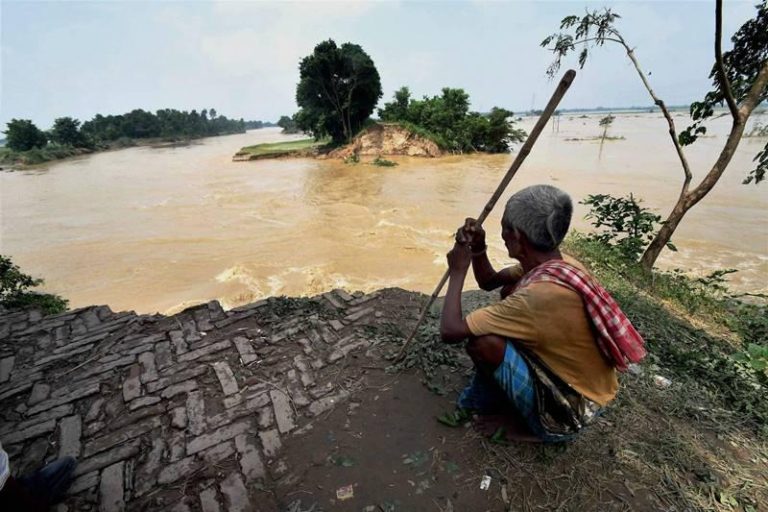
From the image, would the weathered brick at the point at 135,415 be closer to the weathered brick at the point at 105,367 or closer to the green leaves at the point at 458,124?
the weathered brick at the point at 105,367

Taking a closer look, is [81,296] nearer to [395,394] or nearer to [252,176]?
[395,394]

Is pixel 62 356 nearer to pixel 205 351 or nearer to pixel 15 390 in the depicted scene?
pixel 15 390

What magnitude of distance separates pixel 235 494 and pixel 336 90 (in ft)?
80.7

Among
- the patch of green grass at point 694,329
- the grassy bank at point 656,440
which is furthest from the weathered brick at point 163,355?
the patch of green grass at point 694,329

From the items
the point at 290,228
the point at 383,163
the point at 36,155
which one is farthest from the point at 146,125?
the point at 290,228

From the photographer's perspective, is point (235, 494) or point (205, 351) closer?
point (235, 494)

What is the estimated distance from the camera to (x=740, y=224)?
8.74 m

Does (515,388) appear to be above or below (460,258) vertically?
below

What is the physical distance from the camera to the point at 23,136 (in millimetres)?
33906

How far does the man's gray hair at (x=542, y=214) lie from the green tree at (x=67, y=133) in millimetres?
50379

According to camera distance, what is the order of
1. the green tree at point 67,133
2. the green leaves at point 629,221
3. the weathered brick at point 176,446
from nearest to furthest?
the weathered brick at point 176,446
the green leaves at point 629,221
the green tree at point 67,133

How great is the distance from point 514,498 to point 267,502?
1.13 metres

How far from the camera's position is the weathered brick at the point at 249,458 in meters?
1.76

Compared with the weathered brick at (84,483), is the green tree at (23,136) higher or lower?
higher
